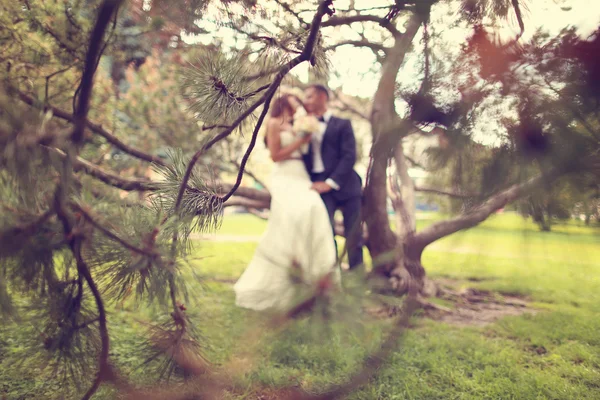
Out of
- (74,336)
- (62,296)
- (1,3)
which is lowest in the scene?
(74,336)

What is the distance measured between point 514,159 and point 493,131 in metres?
0.08

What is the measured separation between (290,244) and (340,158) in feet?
6.31

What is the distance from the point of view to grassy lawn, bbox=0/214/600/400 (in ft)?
3.19

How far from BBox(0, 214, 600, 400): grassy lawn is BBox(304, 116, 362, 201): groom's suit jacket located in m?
1.14

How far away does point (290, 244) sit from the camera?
1.16m

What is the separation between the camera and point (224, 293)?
12.3ft

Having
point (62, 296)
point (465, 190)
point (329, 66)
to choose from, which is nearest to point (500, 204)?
point (465, 190)

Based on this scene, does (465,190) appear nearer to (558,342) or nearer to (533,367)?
(533,367)

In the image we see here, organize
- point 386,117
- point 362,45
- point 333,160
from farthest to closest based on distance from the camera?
point 333,160 < point 362,45 < point 386,117

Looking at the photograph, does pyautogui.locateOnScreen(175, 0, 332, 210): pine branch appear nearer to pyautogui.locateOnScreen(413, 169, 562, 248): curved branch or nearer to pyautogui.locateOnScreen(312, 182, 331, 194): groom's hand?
pyautogui.locateOnScreen(413, 169, 562, 248): curved branch

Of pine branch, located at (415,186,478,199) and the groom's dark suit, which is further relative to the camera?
the groom's dark suit

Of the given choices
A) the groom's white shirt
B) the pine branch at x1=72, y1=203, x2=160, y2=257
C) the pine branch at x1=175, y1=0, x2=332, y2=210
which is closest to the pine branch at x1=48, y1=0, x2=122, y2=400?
the pine branch at x1=72, y1=203, x2=160, y2=257

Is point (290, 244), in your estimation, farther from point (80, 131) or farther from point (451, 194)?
point (80, 131)

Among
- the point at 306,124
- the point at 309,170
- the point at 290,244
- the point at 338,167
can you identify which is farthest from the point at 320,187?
the point at 290,244
